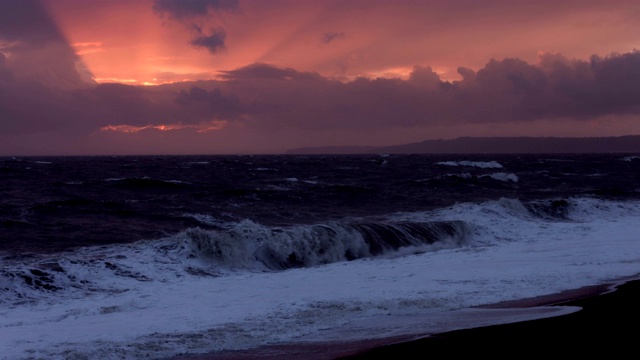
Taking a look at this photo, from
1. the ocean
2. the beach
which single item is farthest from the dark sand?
the ocean

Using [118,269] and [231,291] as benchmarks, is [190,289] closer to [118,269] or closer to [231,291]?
[231,291]

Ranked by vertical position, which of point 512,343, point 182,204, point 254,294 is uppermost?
point 182,204

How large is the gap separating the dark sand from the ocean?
1.26 ft

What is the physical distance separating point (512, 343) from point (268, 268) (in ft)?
29.1

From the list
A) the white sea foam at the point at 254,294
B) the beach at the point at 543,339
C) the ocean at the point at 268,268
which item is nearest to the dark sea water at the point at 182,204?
the ocean at the point at 268,268

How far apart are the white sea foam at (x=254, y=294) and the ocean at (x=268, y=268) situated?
34mm

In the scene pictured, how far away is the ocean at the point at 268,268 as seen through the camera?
864cm

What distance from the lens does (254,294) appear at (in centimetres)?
1146

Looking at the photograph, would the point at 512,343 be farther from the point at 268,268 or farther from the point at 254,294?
the point at 268,268

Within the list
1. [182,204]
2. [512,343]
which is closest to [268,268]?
[512,343]

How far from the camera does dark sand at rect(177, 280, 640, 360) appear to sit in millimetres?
7180

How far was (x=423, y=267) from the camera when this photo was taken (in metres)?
14.2

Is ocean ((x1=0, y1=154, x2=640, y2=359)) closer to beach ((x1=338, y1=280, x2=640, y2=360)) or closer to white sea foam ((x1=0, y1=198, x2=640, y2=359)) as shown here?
white sea foam ((x1=0, y1=198, x2=640, y2=359))

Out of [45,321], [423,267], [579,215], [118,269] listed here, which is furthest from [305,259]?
[579,215]
